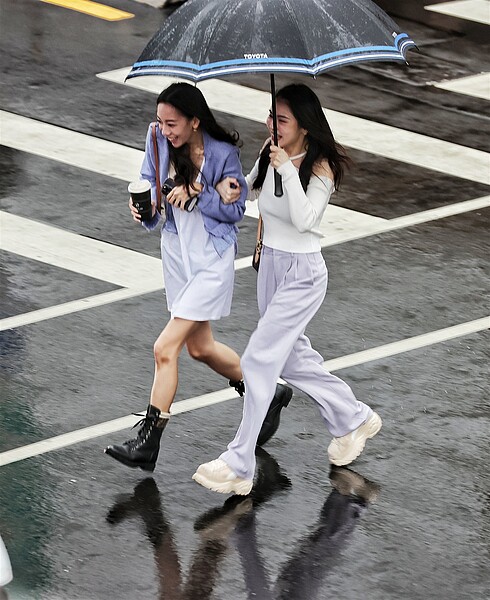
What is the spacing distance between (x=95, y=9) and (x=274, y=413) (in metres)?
9.99

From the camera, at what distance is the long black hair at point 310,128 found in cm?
761

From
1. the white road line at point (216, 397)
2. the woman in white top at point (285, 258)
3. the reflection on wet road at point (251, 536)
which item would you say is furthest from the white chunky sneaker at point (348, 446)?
the white road line at point (216, 397)

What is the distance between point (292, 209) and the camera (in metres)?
7.57

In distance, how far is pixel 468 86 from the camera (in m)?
15.4

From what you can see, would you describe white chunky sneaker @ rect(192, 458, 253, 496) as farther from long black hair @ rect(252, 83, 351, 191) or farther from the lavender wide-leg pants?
long black hair @ rect(252, 83, 351, 191)

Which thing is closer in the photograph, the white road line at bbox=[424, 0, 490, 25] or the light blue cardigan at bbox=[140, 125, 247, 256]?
the light blue cardigan at bbox=[140, 125, 247, 256]

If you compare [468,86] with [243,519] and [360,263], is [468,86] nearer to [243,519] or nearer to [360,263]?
[360,263]

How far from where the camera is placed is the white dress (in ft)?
26.2

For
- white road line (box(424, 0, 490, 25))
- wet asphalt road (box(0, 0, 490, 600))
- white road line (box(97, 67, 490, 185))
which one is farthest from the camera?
white road line (box(424, 0, 490, 25))

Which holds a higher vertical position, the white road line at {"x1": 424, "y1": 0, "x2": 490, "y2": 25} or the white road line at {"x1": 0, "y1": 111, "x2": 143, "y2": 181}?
the white road line at {"x1": 424, "y1": 0, "x2": 490, "y2": 25}

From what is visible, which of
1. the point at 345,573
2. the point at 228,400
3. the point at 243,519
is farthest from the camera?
the point at 228,400

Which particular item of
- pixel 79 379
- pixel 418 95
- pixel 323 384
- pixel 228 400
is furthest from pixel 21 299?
pixel 418 95

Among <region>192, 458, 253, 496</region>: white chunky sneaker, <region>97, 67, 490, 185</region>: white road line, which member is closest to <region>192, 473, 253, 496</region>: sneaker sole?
<region>192, 458, 253, 496</region>: white chunky sneaker

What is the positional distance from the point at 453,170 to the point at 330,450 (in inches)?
210
